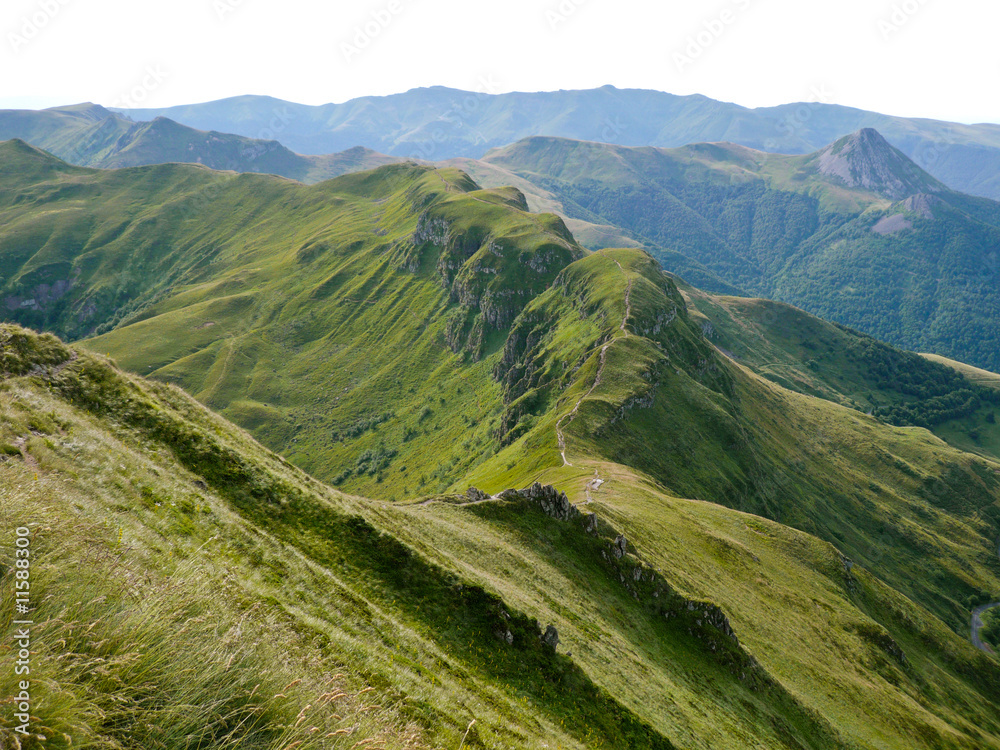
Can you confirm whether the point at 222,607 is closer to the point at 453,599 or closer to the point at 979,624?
the point at 453,599

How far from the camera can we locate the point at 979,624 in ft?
439

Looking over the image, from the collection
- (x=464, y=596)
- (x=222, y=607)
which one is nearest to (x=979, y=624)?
(x=464, y=596)

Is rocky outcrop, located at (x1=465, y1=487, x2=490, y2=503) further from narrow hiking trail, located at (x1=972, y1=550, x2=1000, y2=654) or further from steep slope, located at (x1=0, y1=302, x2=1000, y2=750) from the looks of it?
narrow hiking trail, located at (x1=972, y1=550, x2=1000, y2=654)

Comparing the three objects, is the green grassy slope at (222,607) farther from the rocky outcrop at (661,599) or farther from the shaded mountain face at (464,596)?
the rocky outcrop at (661,599)

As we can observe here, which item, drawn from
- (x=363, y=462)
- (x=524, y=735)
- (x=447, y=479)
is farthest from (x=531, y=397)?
(x=524, y=735)

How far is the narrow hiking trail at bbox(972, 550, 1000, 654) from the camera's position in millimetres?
123875

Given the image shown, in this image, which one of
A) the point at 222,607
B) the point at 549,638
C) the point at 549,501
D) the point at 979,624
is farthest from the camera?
the point at 979,624

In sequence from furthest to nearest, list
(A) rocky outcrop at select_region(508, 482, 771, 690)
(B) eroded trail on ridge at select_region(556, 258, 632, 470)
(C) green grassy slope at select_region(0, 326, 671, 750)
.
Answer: (B) eroded trail on ridge at select_region(556, 258, 632, 470) < (A) rocky outcrop at select_region(508, 482, 771, 690) < (C) green grassy slope at select_region(0, 326, 671, 750)

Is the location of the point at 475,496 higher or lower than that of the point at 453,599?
lower

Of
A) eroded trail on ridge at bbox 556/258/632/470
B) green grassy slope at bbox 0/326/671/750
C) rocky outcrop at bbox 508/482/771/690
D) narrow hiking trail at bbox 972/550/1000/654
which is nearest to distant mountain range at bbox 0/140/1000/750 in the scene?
green grassy slope at bbox 0/326/671/750

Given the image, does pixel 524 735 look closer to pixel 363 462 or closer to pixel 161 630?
pixel 161 630

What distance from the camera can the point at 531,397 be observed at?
145375 millimetres

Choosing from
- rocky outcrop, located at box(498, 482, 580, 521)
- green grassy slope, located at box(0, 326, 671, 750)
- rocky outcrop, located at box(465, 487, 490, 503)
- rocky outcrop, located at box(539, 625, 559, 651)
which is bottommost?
rocky outcrop, located at box(465, 487, 490, 503)

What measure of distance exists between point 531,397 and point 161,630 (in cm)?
13788
